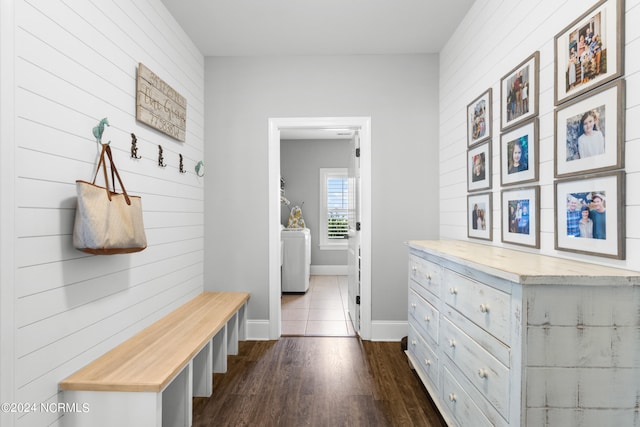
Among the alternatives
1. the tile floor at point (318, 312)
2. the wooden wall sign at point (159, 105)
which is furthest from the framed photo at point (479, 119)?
the wooden wall sign at point (159, 105)

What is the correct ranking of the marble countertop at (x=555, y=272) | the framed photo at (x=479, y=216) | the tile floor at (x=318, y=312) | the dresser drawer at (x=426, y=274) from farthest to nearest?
the tile floor at (x=318, y=312)
the framed photo at (x=479, y=216)
the dresser drawer at (x=426, y=274)
the marble countertop at (x=555, y=272)

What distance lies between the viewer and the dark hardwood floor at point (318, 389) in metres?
2.17

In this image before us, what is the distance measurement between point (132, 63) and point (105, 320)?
152cm

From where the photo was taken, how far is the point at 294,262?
5.47m

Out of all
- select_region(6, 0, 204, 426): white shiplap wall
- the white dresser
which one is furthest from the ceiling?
the white dresser

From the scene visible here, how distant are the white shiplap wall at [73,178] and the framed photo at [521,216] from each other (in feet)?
7.39

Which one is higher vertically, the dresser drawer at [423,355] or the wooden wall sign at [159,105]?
the wooden wall sign at [159,105]

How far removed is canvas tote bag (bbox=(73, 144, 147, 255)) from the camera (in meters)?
1.60

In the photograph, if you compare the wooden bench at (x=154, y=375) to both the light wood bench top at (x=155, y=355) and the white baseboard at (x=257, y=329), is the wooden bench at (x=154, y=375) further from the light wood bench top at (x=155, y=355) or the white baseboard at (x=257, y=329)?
the white baseboard at (x=257, y=329)

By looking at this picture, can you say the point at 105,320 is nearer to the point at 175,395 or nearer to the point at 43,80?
the point at 175,395

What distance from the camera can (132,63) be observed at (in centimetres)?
222

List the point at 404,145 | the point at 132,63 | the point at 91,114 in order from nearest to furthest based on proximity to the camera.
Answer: the point at 91,114, the point at 132,63, the point at 404,145

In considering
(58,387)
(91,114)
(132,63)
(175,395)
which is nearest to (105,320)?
(58,387)

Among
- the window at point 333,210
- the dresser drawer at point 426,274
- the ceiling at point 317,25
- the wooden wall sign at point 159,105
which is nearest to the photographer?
the dresser drawer at point 426,274
